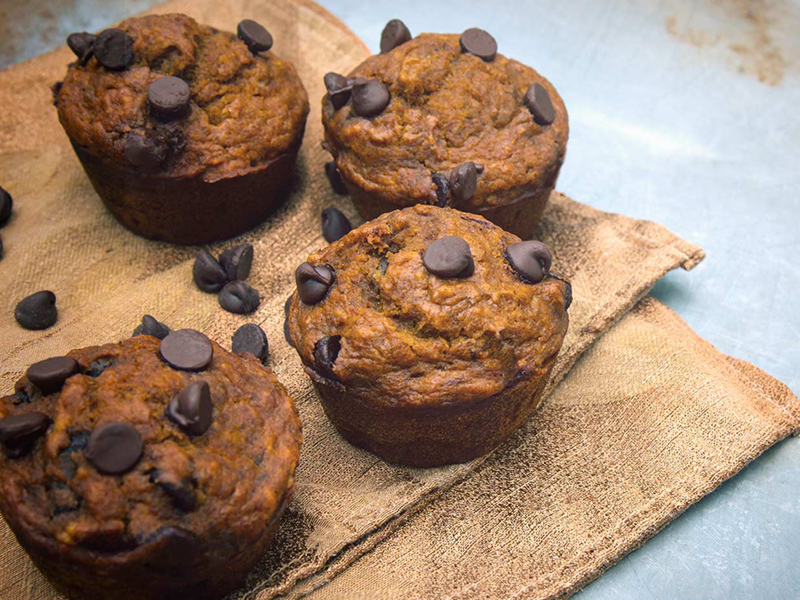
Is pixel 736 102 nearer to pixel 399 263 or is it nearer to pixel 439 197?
pixel 439 197

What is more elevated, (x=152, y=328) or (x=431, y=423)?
(x=431, y=423)

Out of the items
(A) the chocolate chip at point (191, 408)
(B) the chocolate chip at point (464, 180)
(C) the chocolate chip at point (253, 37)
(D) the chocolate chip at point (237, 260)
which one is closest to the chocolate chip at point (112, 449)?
(A) the chocolate chip at point (191, 408)

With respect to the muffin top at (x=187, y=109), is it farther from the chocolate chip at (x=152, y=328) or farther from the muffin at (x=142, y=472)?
the muffin at (x=142, y=472)

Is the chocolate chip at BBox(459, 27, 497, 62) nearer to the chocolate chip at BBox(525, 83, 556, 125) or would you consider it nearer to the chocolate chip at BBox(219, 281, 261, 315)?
the chocolate chip at BBox(525, 83, 556, 125)

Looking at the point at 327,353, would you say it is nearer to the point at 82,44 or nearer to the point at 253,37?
the point at 253,37

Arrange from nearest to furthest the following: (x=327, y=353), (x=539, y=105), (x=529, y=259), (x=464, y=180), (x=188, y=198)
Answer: (x=327, y=353)
(x=529, y=259)
(x=464, y=180)
(x=539, y=105)
(x=188, y=198)

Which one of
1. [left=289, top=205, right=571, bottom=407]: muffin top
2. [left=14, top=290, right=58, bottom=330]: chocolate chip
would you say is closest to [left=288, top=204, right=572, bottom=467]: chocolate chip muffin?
[left=289, top=205, right=571, bottom=407]: muffin top

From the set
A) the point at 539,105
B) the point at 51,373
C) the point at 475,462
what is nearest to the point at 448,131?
the point at 539,105

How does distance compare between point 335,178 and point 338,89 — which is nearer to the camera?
point 338,89
